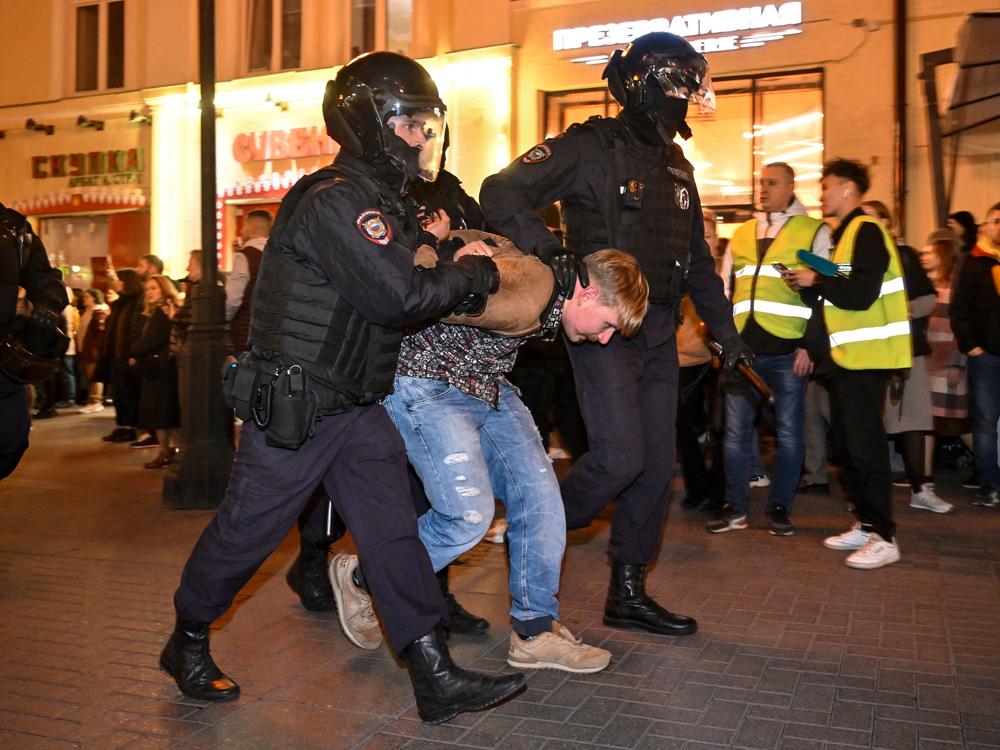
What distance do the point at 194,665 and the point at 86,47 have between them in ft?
65.6

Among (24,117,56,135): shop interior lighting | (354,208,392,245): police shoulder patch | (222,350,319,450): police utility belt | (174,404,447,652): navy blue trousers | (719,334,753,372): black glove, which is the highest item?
(24,117,56,135): shop interior lighting

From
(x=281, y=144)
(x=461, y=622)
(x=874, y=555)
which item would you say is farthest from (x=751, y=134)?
(x=461, y=622)

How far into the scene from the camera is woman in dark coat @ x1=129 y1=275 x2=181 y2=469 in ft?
34.5

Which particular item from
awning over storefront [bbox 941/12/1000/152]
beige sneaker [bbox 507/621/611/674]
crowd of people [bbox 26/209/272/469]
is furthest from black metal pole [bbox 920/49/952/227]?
beige sneaker [bbox 507/621/611/674]

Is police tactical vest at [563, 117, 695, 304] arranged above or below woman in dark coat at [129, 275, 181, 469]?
above

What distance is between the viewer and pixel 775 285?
23.2ft

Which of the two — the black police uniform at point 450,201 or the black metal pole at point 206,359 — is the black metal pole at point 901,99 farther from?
the black police uniform at point 450,201

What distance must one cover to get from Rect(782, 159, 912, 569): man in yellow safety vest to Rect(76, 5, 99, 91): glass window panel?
18377 millimetres

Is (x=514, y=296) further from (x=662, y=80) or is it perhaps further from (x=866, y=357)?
(x=866, y=357)

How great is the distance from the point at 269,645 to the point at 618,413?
1.71 metres

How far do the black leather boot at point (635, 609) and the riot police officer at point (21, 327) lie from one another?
9.68 feet

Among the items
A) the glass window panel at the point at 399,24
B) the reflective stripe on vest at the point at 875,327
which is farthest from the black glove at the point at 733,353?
the glass window panel at the point at 399,24

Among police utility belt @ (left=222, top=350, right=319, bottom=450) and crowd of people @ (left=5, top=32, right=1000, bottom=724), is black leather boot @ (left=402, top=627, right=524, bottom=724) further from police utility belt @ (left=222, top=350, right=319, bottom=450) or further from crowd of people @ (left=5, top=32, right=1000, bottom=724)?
police utility belt @ (left=222, top=350, right=319, bottom=450)

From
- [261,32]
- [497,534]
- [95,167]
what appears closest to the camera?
[497,534]
